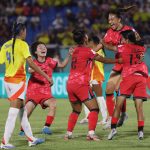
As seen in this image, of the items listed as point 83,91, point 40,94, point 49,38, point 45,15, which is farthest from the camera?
point 45,15

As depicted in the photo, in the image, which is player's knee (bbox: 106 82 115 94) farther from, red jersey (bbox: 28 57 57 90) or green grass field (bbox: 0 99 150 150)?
red jersey (bbox: 28 57 57 90)

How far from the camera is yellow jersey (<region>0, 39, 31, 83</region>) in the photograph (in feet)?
33.2

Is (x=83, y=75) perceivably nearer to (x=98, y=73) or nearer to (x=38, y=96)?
(x=38, y=96)

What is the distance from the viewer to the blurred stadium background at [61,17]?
1043 inches

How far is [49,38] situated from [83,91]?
604 inches

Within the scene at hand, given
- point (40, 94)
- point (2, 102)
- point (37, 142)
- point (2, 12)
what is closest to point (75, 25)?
point (2, 12)

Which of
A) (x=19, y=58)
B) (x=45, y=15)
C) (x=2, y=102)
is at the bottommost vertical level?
(x=2, y=102)

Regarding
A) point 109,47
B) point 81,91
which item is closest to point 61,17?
point 109,47

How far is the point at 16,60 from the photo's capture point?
33.4 ft

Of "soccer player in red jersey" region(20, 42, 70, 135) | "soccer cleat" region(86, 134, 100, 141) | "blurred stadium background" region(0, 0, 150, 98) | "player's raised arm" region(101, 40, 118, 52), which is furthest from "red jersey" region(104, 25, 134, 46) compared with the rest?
"blurred stadium background" region(0, 0, 150, 98)

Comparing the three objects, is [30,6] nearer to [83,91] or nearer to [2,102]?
[2,102]

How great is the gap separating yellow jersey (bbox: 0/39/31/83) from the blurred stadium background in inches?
613

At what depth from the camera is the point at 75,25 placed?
27.4m

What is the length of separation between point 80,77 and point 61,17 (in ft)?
57.4
